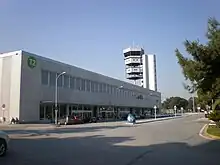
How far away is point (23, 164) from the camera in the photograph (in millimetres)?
11250

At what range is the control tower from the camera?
502ft

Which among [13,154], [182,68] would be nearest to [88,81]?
[182,68]

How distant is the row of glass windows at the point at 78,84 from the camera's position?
5675 centimetres

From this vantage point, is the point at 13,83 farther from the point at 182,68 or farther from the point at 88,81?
the point at 182,68

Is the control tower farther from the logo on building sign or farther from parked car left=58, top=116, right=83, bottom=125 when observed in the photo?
the logo on building sign

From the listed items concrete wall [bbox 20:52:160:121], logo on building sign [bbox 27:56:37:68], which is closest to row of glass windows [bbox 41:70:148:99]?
concrete wall [bbox 20:52:160:121]

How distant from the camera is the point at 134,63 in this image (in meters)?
156

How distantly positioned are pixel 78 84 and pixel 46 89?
12098 millimetres

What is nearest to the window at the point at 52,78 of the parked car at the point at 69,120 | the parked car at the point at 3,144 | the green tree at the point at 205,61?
the parked car at the point at 69,120

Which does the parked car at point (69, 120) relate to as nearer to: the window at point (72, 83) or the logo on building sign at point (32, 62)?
the logo on building sign at point (32, 62)

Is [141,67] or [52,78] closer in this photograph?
[52,78]

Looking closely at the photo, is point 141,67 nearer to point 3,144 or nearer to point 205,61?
point 205,61

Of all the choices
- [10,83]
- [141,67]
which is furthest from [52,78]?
[141,67]

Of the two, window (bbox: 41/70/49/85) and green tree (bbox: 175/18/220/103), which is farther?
window (bbox: 41/70/49/85)
